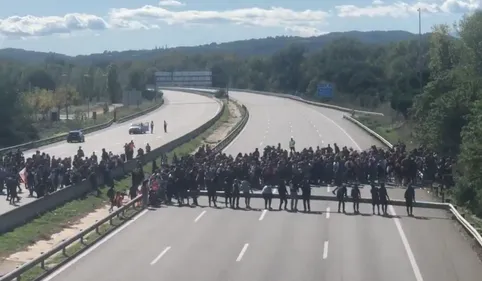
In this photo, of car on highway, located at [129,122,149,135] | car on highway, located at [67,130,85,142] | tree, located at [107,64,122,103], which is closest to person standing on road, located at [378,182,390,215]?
car on highway, located at [67,130,85,142]

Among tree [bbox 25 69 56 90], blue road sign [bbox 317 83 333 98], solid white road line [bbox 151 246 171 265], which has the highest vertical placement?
solid white road line [bbox 151 246 171 265]

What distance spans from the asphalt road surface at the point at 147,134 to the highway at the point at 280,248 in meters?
7.58

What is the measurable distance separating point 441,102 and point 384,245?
76.3 feet

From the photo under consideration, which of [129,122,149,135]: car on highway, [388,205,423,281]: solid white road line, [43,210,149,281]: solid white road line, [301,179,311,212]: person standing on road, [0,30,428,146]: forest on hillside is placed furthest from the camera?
[0,30,428,146]: forest on hillside

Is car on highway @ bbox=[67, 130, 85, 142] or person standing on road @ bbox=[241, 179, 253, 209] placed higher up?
person standing on road @ bbox=[241, 179, 253, 209]

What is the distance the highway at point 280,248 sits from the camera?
22984 millimetres

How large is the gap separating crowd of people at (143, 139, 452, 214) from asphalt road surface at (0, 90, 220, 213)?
6.02 meters

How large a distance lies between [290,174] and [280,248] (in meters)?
12.1

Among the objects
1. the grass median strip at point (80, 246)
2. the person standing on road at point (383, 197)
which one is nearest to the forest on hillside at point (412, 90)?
the person standing on road at point (383, 197)

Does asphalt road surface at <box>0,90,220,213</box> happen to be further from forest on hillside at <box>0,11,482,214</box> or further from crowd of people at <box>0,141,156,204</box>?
forest on hillside at <box>0,11,482,214</box>

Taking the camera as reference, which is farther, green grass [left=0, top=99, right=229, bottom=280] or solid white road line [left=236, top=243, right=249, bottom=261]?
green grass [left=0, top=99, right=229, bottom=280]

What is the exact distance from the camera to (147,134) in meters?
80.7

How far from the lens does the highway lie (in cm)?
2298

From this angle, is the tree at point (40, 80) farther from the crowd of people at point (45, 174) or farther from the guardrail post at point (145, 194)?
the guardrail post at point (145, 194)
